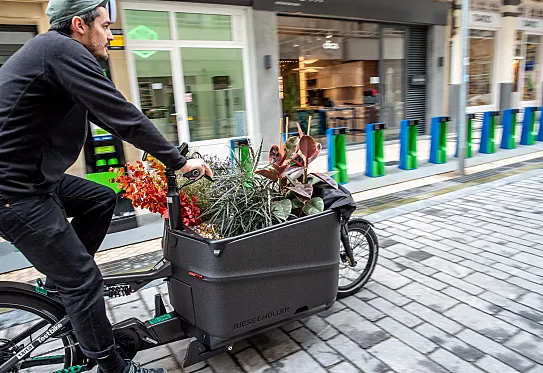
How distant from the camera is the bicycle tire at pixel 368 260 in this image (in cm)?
324

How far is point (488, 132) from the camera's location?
9023mm

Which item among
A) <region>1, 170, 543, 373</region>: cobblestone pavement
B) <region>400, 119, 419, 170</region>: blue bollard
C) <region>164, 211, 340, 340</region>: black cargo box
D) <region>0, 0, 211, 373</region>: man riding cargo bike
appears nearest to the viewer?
<region>0, 0, 211, 373</region>: man riding cargo bike

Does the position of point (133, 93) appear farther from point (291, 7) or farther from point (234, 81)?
point (291, 7)

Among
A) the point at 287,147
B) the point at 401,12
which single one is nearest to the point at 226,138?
the point at 401,12

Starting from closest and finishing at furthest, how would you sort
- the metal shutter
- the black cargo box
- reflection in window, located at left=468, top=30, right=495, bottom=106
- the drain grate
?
1. the black cargo box
2. the drain grate
3. the metal shutter
4. reflection in window, located at left=468, top=30, right=495, bottom=106

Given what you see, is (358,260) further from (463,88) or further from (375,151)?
(463,88)

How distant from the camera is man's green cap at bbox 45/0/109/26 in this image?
5.90ft

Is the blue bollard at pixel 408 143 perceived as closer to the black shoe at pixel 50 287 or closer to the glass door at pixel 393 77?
the glass door at pixel 393 77

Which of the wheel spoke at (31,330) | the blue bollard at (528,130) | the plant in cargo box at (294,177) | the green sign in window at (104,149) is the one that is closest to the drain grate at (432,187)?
the blue bollard at (528,130)

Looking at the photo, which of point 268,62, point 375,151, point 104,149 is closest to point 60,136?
point 104,149

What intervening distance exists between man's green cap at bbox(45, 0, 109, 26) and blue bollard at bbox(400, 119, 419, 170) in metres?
6.68

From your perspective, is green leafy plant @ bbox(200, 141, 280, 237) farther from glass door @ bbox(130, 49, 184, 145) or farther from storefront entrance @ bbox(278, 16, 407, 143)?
storefront entrance @ bbox(278, 16, 407, 143)

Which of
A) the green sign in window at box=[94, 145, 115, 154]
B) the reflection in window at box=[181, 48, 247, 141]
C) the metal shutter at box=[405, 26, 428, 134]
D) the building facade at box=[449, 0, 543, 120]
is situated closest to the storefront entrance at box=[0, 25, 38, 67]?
the green sign in window at box=[94, 145, 115, 154]

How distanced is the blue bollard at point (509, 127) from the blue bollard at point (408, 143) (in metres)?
3.10
